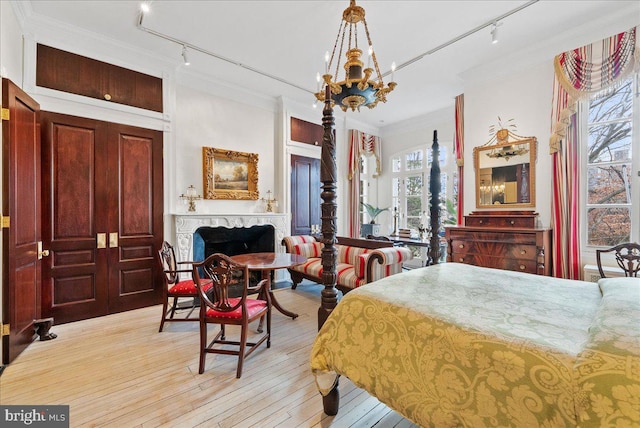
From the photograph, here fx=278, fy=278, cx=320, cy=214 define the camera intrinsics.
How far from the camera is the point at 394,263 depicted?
359 centimetres

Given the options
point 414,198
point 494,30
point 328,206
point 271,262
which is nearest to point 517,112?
point 494,30

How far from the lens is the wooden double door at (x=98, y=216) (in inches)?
125

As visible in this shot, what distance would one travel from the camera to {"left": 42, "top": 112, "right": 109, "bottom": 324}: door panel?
3.15 meters

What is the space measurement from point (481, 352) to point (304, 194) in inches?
186

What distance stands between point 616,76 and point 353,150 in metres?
4.22

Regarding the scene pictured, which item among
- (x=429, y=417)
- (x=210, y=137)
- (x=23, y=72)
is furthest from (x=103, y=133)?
(x=429, y=417)

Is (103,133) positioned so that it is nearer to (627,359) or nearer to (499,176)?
(627,359)

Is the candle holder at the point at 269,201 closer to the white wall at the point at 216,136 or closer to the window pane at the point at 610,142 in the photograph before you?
the white wall at the point at 216,136

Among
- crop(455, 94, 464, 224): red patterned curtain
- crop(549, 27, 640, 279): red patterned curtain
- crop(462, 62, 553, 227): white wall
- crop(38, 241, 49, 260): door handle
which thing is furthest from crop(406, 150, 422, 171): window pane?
crop(38, 241, 49, 260): door handle

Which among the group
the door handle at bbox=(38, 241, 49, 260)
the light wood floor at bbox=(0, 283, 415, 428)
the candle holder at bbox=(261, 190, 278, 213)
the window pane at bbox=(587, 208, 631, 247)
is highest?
the candle holder at bbox=(261, 190, 278, 213)

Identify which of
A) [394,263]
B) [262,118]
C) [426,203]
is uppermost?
[262,118]

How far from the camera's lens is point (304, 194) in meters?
5.63

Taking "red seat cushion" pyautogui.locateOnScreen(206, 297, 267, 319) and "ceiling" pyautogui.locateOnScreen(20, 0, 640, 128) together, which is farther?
"ceiling" pyautogui.locateOnScreen(20, 0, 640, 128)

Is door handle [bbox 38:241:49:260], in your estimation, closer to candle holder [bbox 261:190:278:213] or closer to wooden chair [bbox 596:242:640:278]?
candle holder [bbox 261:190:278:213]
